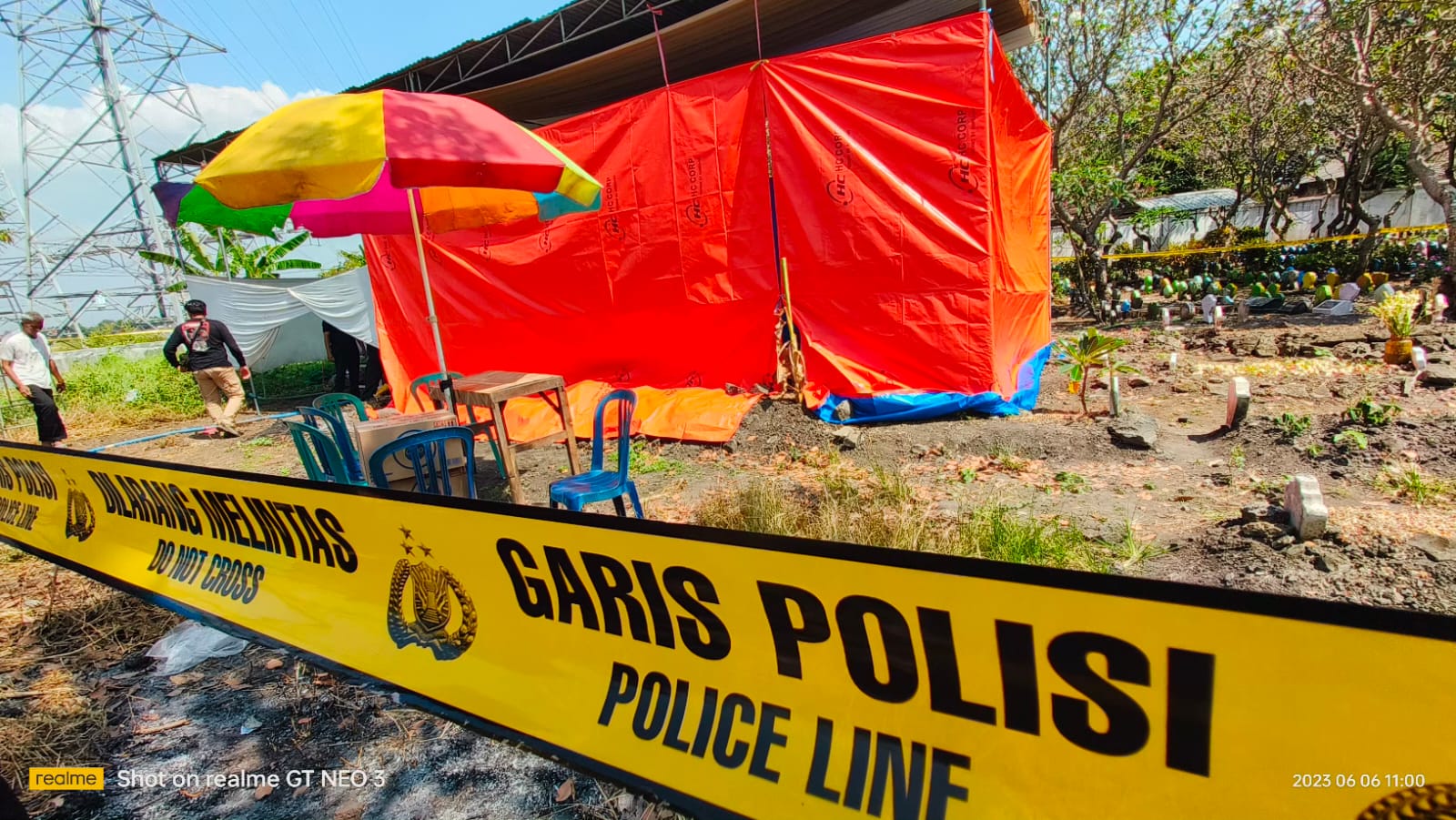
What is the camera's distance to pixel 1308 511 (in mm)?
3119

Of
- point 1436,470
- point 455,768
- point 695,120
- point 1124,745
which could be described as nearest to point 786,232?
point 695,120

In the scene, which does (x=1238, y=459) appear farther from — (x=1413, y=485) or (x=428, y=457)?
(x=428, y=457)

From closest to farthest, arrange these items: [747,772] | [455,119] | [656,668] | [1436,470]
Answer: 1. [747,772]
2. [656,668]
3. [455,119]
4. [1436,470]

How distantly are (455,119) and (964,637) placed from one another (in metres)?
3.91

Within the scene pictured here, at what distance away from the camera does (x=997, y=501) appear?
4.25m

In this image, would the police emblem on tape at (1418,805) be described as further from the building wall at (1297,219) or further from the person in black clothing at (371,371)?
the building wall at (1297,219)

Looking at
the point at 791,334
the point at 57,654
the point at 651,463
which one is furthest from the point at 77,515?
the point at 791,334

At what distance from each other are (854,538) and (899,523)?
0.27 m

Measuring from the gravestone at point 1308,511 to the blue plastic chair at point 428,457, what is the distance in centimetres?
428

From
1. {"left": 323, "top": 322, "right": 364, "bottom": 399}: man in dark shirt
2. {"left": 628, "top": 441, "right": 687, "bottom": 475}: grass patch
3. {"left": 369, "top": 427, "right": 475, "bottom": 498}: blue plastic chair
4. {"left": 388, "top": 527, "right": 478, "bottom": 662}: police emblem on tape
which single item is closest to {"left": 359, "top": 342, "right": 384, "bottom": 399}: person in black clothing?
{"left": 323, "top": 322, "right": 364, "bottom": 399}: man in dark shirt

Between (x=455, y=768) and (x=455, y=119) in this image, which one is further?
(x=455, y=119)

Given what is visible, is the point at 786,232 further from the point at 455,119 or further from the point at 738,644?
the point at 738,644
